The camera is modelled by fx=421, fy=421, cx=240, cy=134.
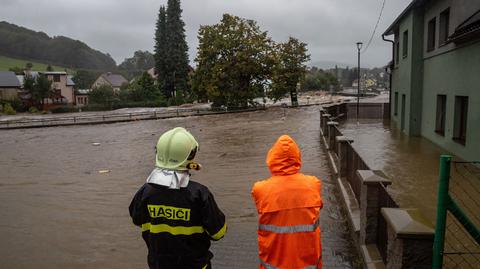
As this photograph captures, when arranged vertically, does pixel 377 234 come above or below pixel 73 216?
above

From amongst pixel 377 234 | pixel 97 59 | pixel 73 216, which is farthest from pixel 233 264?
pixel 97 59

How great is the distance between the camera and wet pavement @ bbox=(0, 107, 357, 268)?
6.47 meters

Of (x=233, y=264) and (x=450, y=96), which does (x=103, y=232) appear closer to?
(x=233, y=264)

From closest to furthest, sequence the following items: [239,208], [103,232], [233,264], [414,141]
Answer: [233,264]
[103,232]
[239,208]
[414,141]

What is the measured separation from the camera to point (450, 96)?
525 inches

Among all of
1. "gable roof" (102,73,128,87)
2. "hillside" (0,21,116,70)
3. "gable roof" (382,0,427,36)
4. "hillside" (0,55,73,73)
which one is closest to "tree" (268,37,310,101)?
"gable roof" (382,0,427,36)

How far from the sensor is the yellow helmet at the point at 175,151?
3.04 meters

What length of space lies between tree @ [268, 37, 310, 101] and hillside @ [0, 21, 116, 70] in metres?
131

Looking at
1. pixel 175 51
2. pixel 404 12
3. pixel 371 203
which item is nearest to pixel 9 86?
pixel 175 51

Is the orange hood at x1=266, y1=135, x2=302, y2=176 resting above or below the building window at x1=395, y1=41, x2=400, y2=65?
below

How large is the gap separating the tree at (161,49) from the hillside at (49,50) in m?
99.9

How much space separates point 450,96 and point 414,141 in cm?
323

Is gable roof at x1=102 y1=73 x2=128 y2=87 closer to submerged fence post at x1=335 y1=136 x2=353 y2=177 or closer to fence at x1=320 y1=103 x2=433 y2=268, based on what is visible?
submerged fence post at x1=335 y1=136 x2=353 y2=177

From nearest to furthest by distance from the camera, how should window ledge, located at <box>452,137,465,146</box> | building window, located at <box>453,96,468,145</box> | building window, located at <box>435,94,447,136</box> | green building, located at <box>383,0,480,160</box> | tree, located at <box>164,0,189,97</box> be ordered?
1. green building, located at <box>383,0,480,160</box>
2. window ledge, located at <box>452,137,465,146</box>
3. building window, located at <box>453,96,468,145</box>
4. building window, located at <box>435,94,447,136</box>
5. tree, located at <box>164,0,189,97</box>
